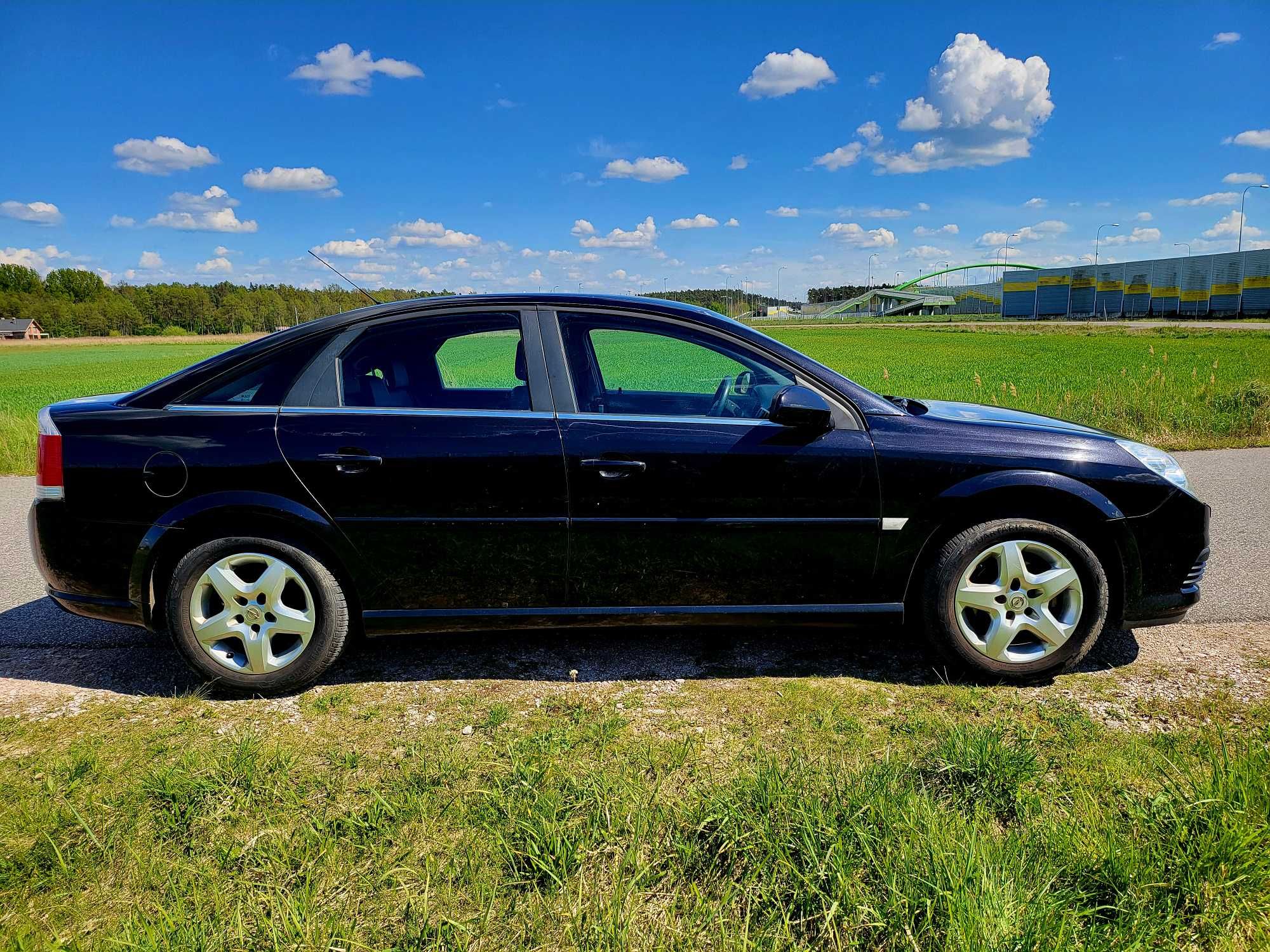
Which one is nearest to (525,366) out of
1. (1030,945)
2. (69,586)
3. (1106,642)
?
(69,586)

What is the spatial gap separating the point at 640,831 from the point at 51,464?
2.87 metres

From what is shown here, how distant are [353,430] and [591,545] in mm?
1086

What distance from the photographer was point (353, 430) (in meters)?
3.27

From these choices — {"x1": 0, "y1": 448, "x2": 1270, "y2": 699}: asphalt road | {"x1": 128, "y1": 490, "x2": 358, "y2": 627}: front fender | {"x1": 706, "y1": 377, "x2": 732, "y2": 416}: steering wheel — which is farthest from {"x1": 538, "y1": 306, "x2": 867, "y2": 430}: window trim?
{"x1": 0, "y1": 448, "x2": 1270, "y2": 699}: asphalt road

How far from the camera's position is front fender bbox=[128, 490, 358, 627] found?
3203 mm

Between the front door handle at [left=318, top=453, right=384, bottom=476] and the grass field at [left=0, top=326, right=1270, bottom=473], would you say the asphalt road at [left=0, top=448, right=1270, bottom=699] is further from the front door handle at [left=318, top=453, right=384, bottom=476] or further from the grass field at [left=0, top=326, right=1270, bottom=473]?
the grass field at [left=0, top=326, right=1270, bottom=473]

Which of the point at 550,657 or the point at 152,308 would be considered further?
the point at 152,308

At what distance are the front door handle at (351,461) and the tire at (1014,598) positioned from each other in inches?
92.2

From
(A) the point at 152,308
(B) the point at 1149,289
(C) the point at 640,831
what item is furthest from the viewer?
(A) the point at 152,308

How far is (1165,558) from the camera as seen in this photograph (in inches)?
132

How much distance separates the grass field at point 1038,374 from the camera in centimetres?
976

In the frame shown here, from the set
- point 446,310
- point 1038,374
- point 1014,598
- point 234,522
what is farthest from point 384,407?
point 1038,374

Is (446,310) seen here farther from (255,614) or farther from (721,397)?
(255,614)

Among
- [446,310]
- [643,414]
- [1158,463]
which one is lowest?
[1158,463]
